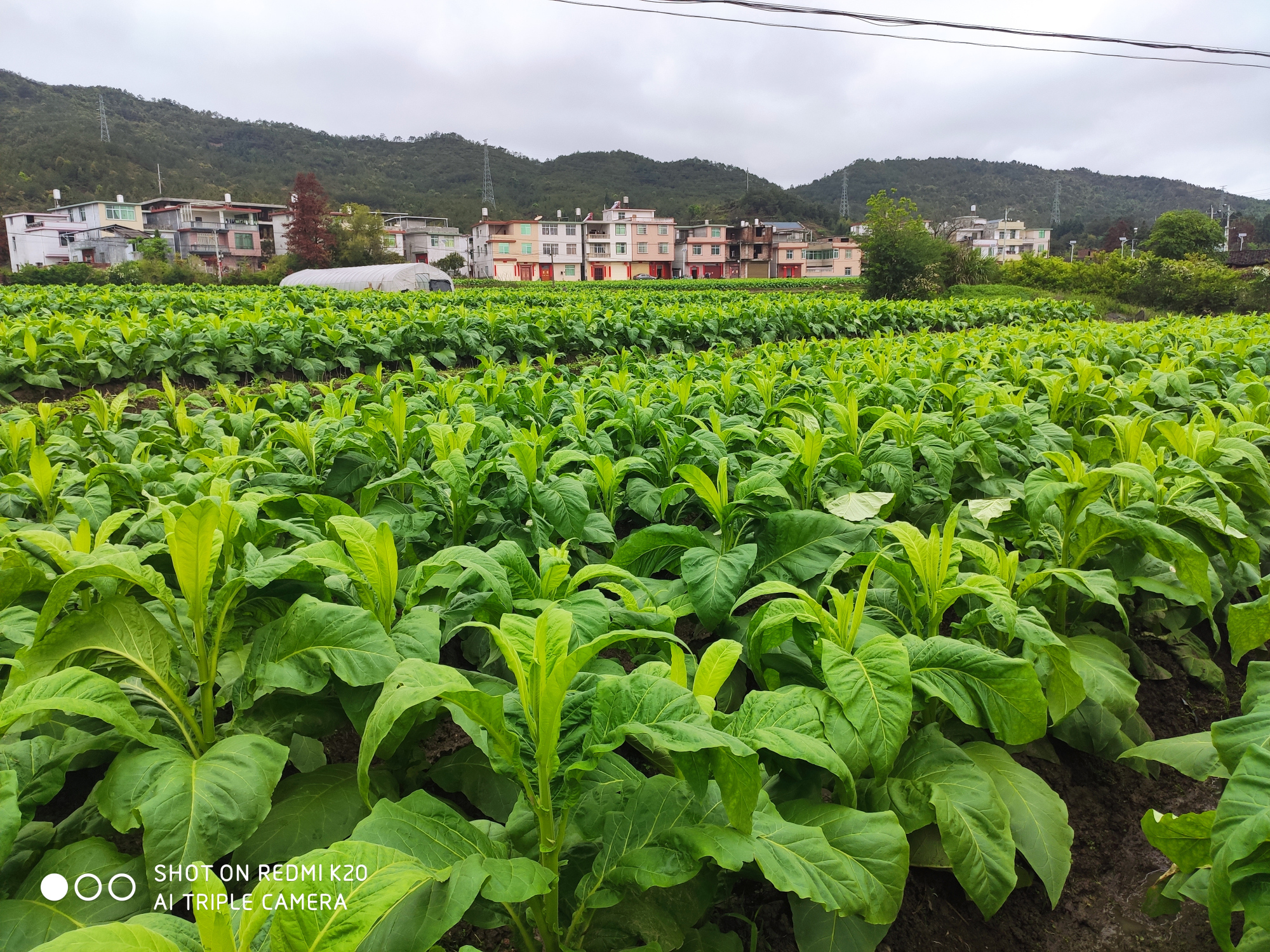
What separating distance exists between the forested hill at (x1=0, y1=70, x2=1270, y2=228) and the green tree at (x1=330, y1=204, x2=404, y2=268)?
32064 mm

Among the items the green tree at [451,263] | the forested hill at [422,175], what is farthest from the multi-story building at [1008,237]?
the green tree at [451,263]

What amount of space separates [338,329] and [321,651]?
33.1 ft

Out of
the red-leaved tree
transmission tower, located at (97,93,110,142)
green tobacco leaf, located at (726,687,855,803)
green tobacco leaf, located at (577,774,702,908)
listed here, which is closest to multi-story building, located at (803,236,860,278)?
the red-leaved tree

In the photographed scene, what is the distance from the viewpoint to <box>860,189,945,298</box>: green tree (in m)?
34.1

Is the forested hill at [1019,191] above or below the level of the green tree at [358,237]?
above

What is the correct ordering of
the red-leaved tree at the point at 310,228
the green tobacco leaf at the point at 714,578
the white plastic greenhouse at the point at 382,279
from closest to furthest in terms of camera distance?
the green tobacco leaf at the point at 714,578 < the white plastic greenhouse at the point at 382,279 < the red-leaved tree at the point at 310,228

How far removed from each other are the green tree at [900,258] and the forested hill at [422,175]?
197ft

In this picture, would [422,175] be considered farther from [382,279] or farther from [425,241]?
[382,279]

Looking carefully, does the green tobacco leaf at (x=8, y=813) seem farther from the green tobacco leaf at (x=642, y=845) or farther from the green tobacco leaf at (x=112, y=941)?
the green tobacco leaf at (x=642, y=845)

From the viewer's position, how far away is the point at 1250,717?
1.45 m

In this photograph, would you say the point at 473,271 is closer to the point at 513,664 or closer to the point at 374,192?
the point at 374,192

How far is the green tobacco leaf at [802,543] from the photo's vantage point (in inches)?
88.7

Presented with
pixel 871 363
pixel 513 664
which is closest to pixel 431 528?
pixel 513 664

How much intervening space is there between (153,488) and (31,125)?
124623 mm
